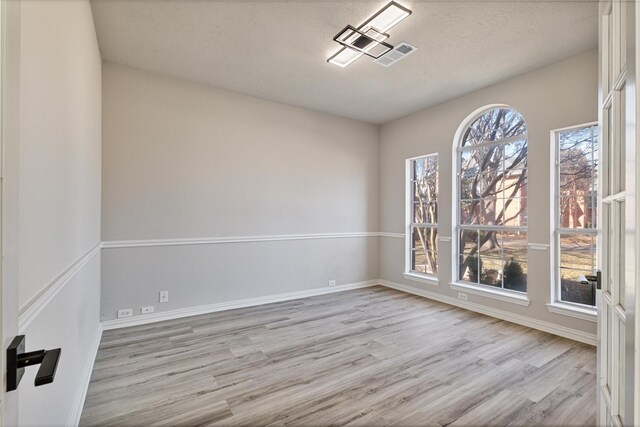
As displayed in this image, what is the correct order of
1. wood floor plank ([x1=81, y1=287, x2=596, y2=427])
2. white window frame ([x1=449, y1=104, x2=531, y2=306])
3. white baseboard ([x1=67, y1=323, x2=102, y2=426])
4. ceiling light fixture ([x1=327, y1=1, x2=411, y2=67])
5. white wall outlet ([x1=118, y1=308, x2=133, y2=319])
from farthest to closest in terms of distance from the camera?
white window frame ([x1=449, y1=104, x2=531, y2=306]), white wall outlet ([x1=118, y1=308, x2=133, y2=319]), ceiling light fixture ([x1=327, y1=1, x2=411, y2=67]), wood floor plank ([x1=81, y1=287, x2=596, y2=427]), white baseboard ([x1=67, y1=323, x2=102, y2=426])

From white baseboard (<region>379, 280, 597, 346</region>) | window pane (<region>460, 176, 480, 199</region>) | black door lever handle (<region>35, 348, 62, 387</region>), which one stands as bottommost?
white baseboard (<region>379, 280, 597, 346</region>)

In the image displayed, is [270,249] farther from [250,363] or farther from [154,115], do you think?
[154,115]

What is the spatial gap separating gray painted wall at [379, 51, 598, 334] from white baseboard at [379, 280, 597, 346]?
0.18 ft

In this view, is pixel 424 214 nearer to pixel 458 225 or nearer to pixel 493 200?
pixel 458 225

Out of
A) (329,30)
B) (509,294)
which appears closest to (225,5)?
(329,30)

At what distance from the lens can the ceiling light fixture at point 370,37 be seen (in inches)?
Answer: 91.8

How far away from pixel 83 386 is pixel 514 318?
416cm

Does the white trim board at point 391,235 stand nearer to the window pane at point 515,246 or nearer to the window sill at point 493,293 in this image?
the window sill at point 493,293

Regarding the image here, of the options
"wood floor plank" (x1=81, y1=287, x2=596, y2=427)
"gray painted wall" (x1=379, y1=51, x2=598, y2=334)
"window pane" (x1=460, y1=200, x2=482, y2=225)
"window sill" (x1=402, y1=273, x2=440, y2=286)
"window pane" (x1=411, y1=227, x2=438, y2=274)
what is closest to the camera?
"wood floor plank" (x1=81, y1=287, x2=596, y2=427)

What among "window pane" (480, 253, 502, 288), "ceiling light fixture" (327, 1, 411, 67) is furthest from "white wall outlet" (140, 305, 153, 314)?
"window pane" (480, 253, 502, 288)

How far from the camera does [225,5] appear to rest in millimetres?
2328

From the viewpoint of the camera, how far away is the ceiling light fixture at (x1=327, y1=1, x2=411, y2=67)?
233 centimetres

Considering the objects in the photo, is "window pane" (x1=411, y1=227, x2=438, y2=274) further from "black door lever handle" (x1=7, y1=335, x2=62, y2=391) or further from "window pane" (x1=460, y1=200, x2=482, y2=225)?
"black door lever handle" (x1=7, y1=335, x2=62, y2=391)

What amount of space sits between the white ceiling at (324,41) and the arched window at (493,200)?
0.60 m
